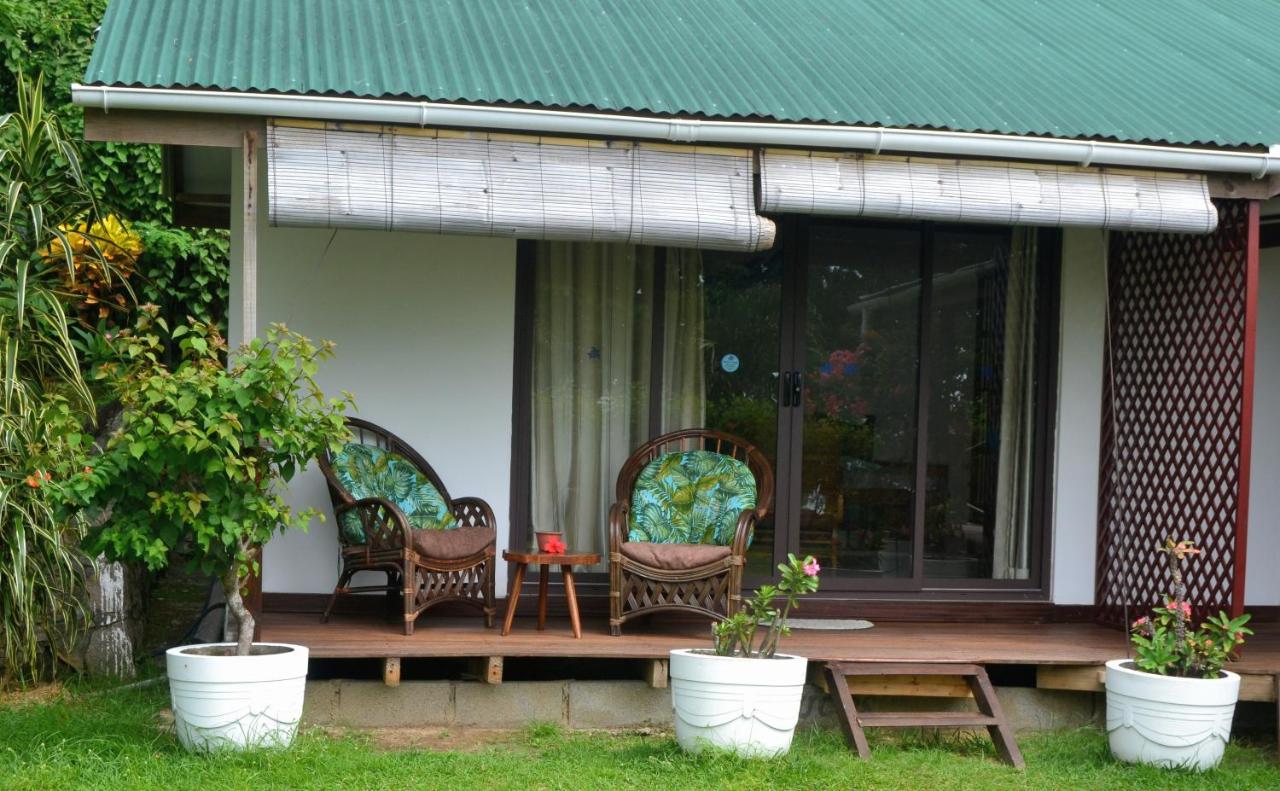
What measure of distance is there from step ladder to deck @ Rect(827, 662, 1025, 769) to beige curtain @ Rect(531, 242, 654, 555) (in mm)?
1680

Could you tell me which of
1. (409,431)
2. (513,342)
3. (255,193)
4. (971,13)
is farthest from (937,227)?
(255,193)

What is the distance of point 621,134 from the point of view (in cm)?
525

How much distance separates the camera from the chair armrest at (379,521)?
575 centimetres

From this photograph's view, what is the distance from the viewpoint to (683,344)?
6770 mm

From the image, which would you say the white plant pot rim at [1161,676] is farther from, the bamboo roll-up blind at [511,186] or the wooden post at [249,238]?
the wooden post at [249,238]

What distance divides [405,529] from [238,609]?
38.0 inches

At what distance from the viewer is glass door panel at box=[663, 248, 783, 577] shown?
6.75m

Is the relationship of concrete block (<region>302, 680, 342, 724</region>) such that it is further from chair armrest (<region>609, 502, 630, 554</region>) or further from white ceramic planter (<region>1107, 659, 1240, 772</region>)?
white ceramic planter (<region>1107, 659, 1240, 772</region>)

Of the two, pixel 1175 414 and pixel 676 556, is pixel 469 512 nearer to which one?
pixel 676 556

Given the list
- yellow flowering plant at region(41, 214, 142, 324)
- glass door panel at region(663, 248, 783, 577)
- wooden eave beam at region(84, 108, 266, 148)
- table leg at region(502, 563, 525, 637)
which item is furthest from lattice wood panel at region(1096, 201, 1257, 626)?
yellow flowering plant at region(41, 214, 142, 324)

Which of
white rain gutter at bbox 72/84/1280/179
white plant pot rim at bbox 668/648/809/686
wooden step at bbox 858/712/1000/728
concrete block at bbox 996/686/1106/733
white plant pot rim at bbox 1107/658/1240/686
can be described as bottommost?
concrete block at bbox 996/686/1106/733

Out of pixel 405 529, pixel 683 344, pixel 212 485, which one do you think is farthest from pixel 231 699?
pixel 683 344

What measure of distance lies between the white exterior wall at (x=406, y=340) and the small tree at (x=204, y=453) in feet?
4.98

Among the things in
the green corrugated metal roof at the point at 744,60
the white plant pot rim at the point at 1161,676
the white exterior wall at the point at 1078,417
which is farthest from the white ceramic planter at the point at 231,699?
the white exterior wall at the point at 1078,417
